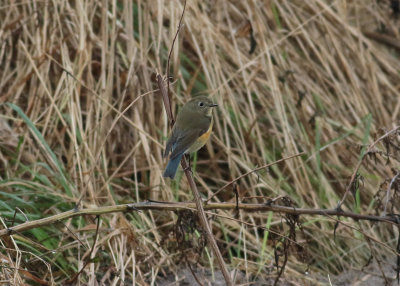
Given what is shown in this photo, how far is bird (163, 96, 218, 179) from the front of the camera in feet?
8.98

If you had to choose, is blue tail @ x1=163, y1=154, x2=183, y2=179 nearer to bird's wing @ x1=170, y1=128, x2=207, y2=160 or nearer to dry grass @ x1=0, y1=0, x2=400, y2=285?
bird's wing @ x1=170, y1=128, x2=207, y2=160

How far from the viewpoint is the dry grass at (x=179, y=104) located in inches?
133

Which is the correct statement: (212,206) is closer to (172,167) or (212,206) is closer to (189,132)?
(172,167)

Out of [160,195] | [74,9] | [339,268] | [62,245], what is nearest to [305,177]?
[339,268]

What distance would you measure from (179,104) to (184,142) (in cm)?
117

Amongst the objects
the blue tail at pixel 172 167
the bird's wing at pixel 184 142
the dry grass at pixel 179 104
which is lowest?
the dry grass at pixel 179 104

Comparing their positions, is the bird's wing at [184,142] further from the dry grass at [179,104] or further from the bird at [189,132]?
the dry grass at [179,104]

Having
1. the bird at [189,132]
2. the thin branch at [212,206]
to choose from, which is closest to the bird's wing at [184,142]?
the bird at [189,132]

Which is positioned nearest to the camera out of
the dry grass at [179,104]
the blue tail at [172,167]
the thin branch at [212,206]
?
the thin branch at [212,206]

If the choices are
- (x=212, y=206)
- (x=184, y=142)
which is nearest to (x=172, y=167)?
(x=184, y=142)

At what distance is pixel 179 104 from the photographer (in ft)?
13.0

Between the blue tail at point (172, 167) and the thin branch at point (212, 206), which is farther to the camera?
the blue tail at point (172, 167)

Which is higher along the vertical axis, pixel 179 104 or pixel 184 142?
A: pixel 184 142

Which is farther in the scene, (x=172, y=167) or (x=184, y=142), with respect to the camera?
(x=184, y=142)
